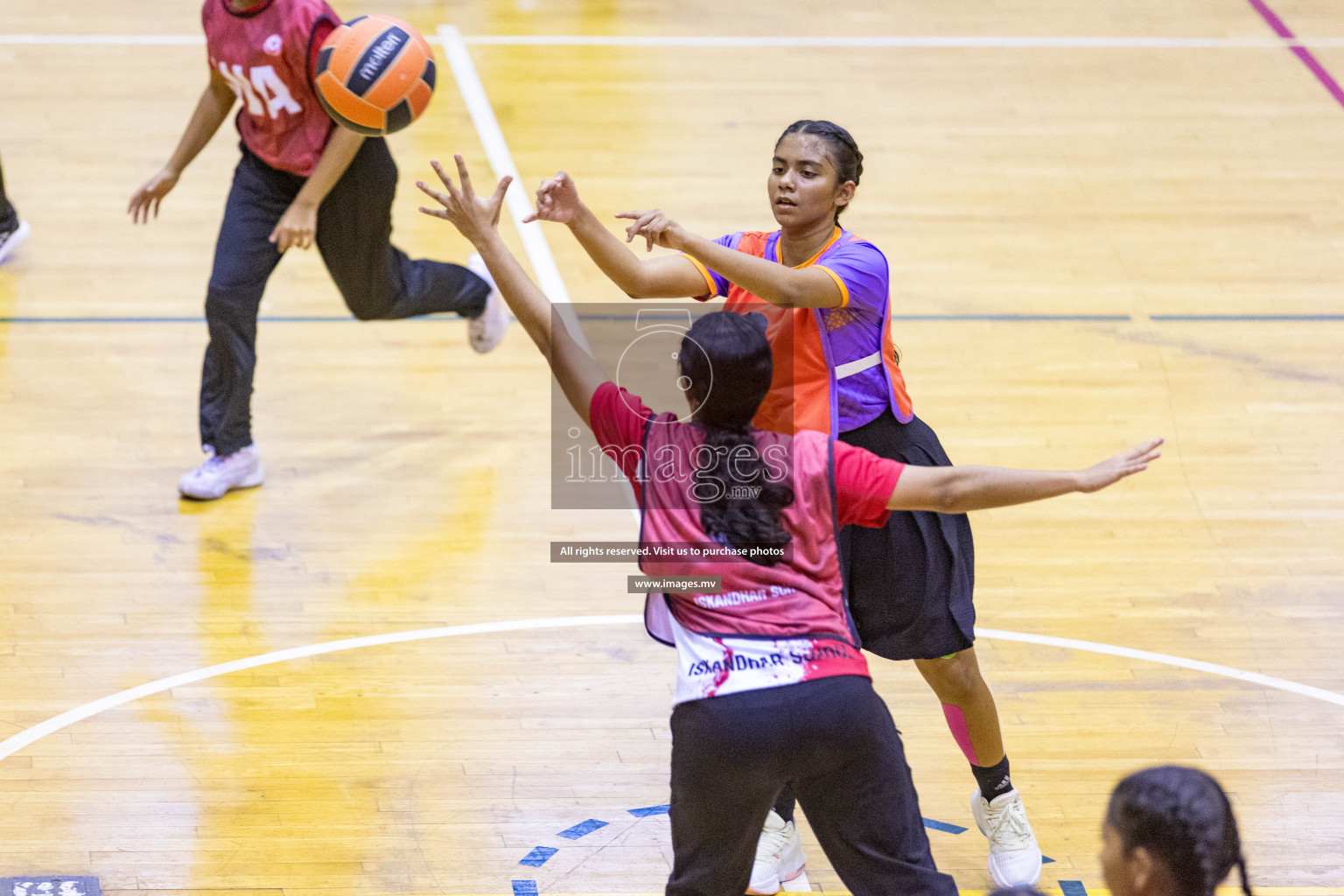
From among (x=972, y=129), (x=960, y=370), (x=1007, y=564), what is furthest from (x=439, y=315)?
(x=972, y=129)

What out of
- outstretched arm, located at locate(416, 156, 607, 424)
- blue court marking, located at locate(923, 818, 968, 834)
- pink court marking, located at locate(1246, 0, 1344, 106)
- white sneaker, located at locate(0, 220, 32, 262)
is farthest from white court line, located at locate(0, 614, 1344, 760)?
pink court marking, located at locate(1246, 0, 1344, 106)

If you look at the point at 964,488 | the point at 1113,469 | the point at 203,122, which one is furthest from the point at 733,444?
the point at 203,122

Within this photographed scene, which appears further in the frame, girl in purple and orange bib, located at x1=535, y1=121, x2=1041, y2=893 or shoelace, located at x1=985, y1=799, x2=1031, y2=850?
shoelace, located at x1=985, y1=799, x2=1031, y2=850

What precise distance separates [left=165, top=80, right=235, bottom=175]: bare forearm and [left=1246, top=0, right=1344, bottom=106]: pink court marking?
Result: 245 inches

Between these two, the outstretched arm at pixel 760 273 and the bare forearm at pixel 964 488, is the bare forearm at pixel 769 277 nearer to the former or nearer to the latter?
the outstretched arm at pixel 760 273

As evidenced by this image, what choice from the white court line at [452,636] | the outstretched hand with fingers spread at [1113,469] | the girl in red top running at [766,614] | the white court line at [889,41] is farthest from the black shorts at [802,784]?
the white court line at [889,41]

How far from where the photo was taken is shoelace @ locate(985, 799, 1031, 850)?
353cm

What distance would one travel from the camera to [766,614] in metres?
2.62

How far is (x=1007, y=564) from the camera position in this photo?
15.8 ft

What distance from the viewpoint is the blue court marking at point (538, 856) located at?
3553mm

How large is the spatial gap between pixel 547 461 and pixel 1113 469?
3.04 m

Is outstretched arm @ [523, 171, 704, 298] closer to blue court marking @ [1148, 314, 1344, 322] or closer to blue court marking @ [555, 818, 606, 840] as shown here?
blue court marking @ [555, 818, 606, 840]

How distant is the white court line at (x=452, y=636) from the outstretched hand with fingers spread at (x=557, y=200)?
1.88 m

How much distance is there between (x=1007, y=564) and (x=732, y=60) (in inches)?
186
